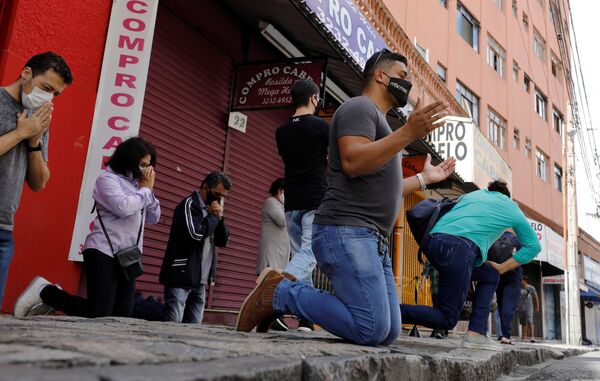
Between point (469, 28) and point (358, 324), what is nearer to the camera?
point (358, 324)

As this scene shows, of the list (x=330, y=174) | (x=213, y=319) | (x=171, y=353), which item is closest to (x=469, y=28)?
(x=213, y=319)

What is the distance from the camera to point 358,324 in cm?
292

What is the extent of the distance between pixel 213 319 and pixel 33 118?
4324mm

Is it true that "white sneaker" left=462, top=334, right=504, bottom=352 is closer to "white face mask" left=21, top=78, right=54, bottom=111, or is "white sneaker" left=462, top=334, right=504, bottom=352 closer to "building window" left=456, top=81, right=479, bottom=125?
"white face mask" left=21, top=78, right=54, bottom=111

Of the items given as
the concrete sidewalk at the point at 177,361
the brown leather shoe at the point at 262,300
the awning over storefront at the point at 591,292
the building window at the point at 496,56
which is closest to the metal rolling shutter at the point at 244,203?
the brown leather shoe at the point at 262,300

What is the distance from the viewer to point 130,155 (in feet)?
13.0

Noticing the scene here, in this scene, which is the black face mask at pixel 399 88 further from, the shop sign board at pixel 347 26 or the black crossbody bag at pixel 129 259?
the shop sign board at pixel 347 26

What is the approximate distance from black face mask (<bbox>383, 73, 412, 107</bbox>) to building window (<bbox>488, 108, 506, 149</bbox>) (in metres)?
17.4

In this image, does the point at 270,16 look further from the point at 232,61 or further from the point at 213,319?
the point at 213,319

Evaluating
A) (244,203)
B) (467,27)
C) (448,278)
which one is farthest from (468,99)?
(448,278)

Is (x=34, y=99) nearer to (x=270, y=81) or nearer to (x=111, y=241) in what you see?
(x=111, y=241)

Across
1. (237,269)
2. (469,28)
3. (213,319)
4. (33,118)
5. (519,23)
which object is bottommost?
(213,319)

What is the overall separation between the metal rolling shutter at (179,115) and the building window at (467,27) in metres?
13.5

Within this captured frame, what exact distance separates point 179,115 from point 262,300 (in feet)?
12.9
